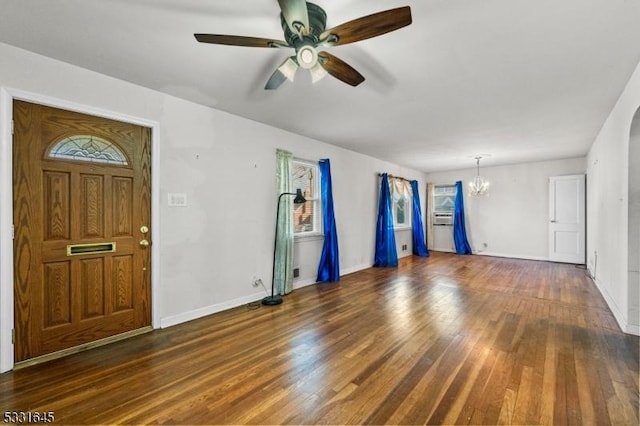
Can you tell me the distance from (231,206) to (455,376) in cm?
294

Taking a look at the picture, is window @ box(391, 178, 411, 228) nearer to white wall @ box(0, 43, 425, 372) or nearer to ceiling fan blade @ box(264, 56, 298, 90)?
white wall @ box(0, 43, 425, 372)

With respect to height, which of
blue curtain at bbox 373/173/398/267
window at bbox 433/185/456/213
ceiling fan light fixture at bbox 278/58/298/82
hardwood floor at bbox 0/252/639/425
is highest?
ceiling fan light fixture at bbox 278/58/298/82

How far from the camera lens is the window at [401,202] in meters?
6.81

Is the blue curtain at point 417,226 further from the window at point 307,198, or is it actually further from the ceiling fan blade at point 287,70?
the ceiling fan blade at point 287,70

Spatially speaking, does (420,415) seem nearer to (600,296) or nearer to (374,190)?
(600,296)

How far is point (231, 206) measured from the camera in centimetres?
354

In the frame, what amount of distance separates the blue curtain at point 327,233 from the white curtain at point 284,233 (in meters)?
0.81

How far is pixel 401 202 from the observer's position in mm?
7430

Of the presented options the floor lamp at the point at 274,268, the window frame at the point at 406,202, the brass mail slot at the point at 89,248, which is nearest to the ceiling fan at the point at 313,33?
the floor lamp at the point at 274,268

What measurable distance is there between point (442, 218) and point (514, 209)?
1.84 m

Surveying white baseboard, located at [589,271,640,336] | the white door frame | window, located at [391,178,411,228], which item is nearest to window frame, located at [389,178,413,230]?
window, located at [391,178,411,228]

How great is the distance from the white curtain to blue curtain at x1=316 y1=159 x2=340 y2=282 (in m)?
0.81

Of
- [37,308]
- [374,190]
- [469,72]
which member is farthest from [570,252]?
[37,308]

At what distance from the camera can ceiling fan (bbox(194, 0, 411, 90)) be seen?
4.75 ft
